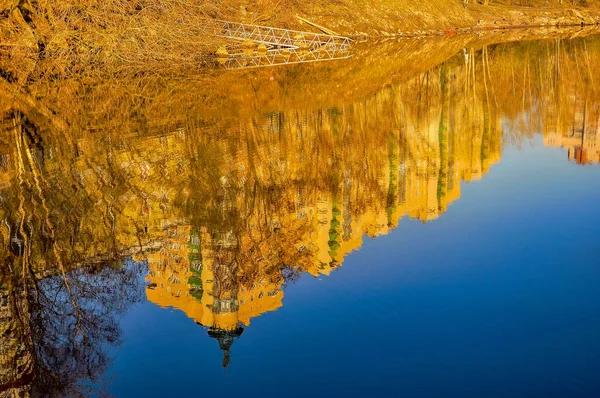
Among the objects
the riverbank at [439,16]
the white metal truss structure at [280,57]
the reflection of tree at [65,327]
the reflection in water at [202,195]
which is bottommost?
the reflection of tree at [65,327]

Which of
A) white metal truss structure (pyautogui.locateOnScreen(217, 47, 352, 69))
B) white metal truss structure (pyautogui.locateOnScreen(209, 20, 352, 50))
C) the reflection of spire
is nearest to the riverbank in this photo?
white metal truss structure (pyautogui.locateOnScreen(209, 20, 352, 50))

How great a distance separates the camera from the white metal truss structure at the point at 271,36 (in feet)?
133

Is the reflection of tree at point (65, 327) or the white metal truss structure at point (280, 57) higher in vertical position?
the white metal truss structure at point (280, 57)

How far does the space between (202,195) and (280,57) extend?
27.6 m

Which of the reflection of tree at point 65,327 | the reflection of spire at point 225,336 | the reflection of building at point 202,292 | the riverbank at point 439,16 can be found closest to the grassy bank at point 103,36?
the riverbank at point 439,16

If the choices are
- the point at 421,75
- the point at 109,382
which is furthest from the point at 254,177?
the point at 421,75

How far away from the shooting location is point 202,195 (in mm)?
14234

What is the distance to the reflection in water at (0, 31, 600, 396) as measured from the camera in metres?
9.94

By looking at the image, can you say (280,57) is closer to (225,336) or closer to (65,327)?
(65,327)

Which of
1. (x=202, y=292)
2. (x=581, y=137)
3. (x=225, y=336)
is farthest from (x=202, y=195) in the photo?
(x=581, y=137)

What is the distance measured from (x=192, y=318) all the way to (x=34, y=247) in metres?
3.06

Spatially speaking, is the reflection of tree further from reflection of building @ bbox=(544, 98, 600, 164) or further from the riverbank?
the riverbank

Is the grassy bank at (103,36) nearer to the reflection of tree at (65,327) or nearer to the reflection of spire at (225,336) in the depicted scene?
the reflection of tree at (65,327)

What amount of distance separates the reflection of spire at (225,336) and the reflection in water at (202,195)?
0.03 meters
